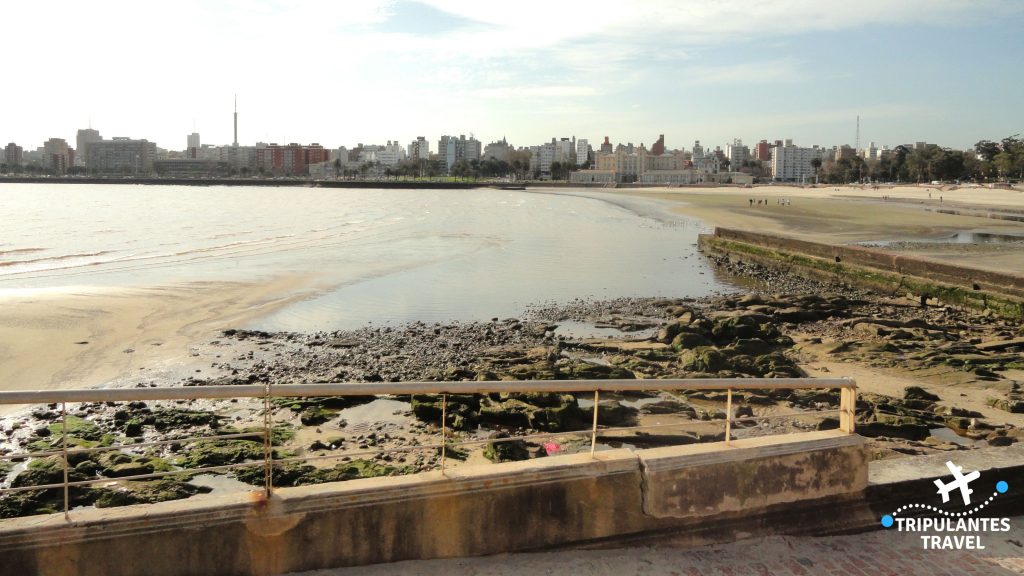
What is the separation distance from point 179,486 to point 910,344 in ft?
39.8

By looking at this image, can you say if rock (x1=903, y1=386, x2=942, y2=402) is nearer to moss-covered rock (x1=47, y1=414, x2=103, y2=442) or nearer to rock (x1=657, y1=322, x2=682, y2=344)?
rock (x1=657, y1=322, x2=682, y2=344)

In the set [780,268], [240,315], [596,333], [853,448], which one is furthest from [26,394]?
[780,268]

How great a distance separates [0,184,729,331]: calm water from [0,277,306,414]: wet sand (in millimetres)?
1289

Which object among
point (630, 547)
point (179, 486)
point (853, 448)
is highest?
point (853, 448)

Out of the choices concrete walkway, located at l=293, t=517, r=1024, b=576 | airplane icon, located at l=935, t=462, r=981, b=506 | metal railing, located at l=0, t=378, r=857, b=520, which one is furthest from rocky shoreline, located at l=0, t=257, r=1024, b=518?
airplane icon, located at l=935, t=462, r=981, b=506

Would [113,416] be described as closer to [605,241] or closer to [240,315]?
[240,315]

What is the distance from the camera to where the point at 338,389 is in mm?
4164

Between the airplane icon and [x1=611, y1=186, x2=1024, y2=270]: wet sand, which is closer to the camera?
the airplane icon

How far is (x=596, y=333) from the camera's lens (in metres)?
16.2

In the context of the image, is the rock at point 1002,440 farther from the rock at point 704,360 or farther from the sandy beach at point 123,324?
the sandy beach at point 123,324

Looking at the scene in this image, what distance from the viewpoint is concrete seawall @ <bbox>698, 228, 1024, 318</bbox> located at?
17.9 m

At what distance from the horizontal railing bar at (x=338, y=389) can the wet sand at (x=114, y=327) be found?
25.2ft

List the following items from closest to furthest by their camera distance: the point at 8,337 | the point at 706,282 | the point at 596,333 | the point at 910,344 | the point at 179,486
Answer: the point at 179,486, the point at 910,344, the point at 8,337, the point at 596,333, the point at 706,282

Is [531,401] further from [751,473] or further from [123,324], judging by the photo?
[123,324]
